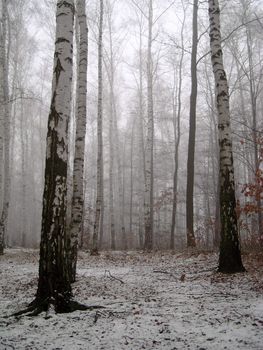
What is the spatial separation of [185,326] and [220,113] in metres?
4.67

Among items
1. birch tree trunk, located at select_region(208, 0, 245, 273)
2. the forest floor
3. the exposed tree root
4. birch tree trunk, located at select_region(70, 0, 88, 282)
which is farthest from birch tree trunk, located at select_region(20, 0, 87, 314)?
birch tree trunk, located at select_region(208, 0, 245, 273)

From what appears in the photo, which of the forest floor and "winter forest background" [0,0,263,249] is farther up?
"winter forest background" [0,0,263,249]

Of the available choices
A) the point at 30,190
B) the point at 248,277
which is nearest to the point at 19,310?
the point at 248,277

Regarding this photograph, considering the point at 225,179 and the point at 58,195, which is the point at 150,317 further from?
the point at 225,179

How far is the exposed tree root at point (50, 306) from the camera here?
165 inches

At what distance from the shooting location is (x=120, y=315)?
4.13m

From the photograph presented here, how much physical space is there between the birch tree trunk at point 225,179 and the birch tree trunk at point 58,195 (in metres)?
3.35

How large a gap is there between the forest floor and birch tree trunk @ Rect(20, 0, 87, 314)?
1.17 feet

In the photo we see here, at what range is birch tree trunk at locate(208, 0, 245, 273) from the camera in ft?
20.8

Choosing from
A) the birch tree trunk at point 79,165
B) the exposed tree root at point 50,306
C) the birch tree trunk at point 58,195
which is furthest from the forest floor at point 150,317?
the birch tree trunk at point 79,165

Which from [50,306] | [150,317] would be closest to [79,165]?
[50,306]

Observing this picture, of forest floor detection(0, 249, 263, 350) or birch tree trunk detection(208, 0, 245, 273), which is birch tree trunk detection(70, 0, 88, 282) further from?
birch tree trunk detection(208, 0, 245, 273)

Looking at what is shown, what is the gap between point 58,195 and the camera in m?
4.57

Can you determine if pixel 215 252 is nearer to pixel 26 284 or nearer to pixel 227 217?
pixel 227 217
